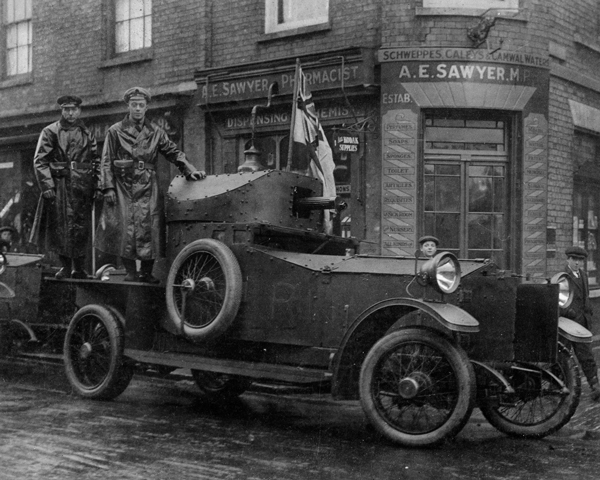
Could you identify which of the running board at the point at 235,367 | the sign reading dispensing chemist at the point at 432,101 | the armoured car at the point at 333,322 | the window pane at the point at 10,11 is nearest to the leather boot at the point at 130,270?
the armoured car at the point at 333,322

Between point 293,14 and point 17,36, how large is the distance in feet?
21.3

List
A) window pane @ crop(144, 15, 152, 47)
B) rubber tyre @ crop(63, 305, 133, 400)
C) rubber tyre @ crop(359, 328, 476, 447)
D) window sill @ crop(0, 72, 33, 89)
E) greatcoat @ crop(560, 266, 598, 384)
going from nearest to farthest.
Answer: rubber tyre @ crop(359, 328, 476, 447) < rubber tyre @ crop(63, 305, 133, 400) < greatcoat @ crop(560, 266, 598, 384) < window pane @ crop(144, 15, 152, 47) < window sill @ crop(0, 72, 33, 89)

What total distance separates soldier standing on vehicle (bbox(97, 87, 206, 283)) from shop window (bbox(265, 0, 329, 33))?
4961mm

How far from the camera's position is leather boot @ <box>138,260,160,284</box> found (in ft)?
25.2

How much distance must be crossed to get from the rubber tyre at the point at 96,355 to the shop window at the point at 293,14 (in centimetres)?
620

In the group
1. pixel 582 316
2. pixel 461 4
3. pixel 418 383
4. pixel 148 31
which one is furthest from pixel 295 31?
pixel 418 383

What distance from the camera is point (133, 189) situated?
7867 millimetres

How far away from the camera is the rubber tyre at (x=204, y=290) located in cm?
665

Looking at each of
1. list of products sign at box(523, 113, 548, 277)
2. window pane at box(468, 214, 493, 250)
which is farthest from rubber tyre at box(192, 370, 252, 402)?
list of products sign at box(523, 113, 548, 277)

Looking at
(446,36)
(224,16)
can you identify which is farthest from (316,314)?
(224,16)

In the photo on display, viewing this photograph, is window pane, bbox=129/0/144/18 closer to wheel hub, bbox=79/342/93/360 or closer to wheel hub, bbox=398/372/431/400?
wheel hub, bbox=79/342/93/360

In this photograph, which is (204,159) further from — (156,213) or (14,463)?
(14,463)

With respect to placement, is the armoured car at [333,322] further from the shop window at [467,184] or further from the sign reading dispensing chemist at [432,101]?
the shop window at [467,184]

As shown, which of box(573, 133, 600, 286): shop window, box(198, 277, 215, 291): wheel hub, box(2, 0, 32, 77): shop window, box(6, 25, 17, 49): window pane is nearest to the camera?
box(198, 277, 215, 291): wheel hub
